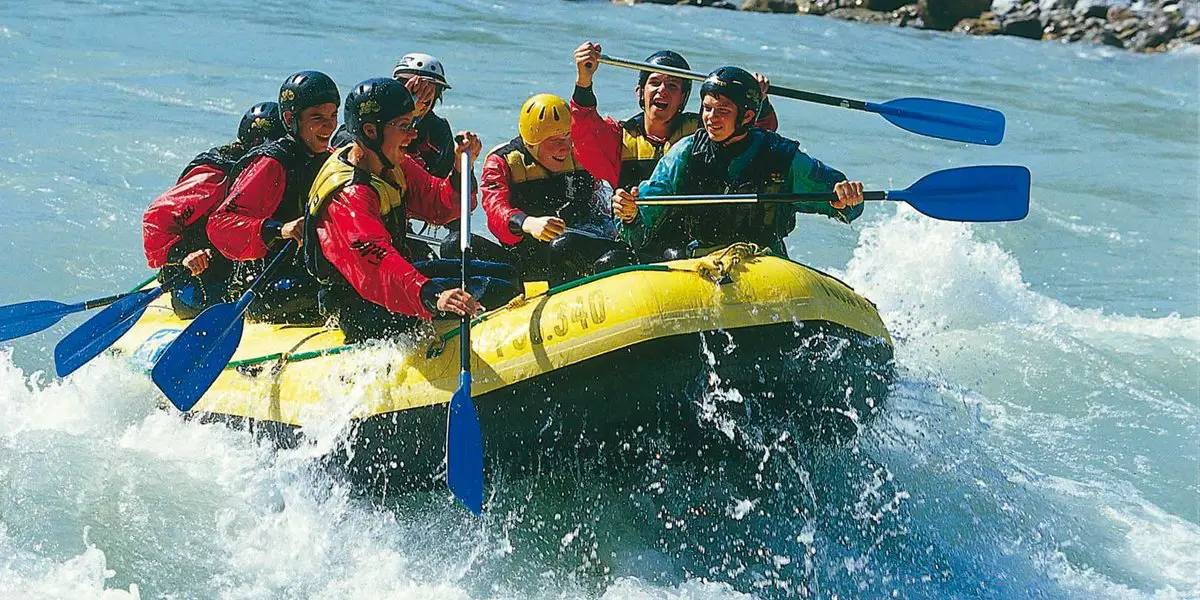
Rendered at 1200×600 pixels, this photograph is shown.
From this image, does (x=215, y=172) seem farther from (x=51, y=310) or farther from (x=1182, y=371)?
(x=1182, y=371)

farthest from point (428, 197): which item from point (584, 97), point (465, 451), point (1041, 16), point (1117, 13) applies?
point (1117, 13)

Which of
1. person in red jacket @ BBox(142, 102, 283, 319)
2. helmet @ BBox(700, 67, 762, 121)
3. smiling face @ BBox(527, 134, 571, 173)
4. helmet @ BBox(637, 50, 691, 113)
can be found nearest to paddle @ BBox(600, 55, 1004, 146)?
helmet @ BBox(637, 50, 691, 113)

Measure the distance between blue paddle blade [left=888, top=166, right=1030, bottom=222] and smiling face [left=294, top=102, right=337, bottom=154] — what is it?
2332 mm

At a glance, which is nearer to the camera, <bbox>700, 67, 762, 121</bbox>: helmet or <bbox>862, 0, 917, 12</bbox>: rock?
<bbox>700, 67, 762, 121</bbox>: helmet

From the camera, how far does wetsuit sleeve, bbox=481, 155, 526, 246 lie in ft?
16.7

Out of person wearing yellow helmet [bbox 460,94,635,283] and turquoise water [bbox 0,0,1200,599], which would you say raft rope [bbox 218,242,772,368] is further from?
person wearing yellow helmet [bbox 460,94,635,283]

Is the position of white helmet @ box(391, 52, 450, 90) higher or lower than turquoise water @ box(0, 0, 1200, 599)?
higher

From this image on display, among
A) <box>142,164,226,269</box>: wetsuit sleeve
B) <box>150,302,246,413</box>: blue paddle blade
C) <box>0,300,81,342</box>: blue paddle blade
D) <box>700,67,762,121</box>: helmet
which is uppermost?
<box>700,67,762,121</box>: helmet

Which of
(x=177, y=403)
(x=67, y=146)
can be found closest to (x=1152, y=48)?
(x=67, y=146)

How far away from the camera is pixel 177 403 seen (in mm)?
4684

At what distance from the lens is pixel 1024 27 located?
25.0 meters

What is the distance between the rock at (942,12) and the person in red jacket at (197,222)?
22408 mm

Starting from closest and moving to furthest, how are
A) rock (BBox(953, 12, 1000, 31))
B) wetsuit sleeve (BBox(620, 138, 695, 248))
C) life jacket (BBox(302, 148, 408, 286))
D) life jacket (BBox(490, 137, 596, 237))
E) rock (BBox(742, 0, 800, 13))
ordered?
1. life jacket (BBox(302, 148, 408, 286))
2. wetsuit sleeve (BBox(620, 138, 695, 248))
3. life jacket (BBox(490, 137, 596, 237))
4. rock (BBox(953, 12, 1000, 31))
5. rock (BBox(742, 0, 800, 13))

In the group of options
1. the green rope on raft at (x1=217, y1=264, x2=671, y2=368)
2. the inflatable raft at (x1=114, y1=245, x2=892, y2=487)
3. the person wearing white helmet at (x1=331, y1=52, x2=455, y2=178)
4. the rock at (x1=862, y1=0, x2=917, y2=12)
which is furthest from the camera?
the rock at (x1=862, y1=0, x2=917, y2=12)
